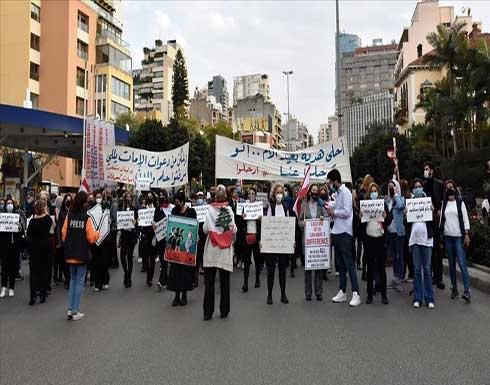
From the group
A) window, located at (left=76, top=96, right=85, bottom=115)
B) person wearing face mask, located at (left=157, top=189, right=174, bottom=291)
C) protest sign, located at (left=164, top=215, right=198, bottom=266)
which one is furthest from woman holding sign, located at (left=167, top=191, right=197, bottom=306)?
window, located at (left=76, top=96, right=85, bottom=115)

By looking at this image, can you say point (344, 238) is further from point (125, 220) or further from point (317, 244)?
point (125, 220)

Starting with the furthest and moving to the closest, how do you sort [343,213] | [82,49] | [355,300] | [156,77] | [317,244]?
[156,77], [82,49], [317,244], [343,213], [355,300]

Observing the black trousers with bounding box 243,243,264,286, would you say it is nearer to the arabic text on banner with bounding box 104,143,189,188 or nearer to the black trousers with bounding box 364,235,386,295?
the black trousers with bounding box 364,235,386,295

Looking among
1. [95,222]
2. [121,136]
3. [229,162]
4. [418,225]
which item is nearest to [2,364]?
[95,222]

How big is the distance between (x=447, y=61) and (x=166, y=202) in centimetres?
3604

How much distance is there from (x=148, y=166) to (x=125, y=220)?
7.45 meters

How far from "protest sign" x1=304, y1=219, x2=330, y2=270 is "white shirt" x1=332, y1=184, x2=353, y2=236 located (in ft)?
1.87

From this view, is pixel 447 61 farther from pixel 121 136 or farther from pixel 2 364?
pixel 2 364

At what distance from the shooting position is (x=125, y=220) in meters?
10.5

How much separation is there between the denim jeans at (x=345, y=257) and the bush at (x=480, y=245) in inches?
160

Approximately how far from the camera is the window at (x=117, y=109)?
55609 millimetres

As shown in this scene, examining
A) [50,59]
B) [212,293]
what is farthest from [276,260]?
[50,59]

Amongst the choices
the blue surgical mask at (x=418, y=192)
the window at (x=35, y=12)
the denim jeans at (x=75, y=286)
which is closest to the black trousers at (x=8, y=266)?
the denim jeans at (x=75, y=286)

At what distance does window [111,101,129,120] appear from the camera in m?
55.6
